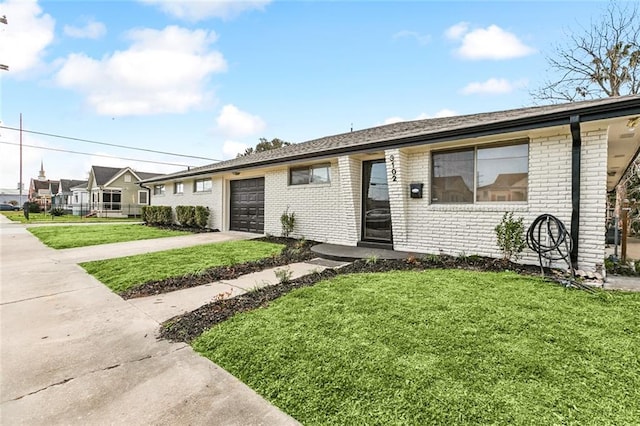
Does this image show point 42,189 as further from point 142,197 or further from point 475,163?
point 475,163

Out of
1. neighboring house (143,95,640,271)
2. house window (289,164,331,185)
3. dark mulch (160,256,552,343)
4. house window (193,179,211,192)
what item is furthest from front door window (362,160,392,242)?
house window (193,179,211,192)

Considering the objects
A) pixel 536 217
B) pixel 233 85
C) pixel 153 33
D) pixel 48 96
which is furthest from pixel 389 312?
pixel 48 96

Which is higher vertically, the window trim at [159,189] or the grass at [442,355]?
the window trim at [159,189]

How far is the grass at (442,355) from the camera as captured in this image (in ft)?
6.31

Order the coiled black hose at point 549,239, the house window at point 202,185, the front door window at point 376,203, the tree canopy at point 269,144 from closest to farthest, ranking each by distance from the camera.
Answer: the coiled black hose at point 549,239, the front door window at point 376,203, the house window at point 202,185, the tree canopy at point 269,144

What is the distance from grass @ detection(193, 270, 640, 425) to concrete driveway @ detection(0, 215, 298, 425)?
0.22 m

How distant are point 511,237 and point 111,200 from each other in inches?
1392

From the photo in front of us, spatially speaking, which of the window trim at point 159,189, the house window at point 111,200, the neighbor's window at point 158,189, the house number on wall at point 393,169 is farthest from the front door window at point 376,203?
the house window at point 111,200

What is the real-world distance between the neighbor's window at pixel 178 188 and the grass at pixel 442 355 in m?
14.6

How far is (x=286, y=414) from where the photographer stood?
198 centimetres

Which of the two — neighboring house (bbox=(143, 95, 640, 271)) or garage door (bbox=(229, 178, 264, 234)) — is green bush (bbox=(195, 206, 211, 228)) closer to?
garage door (bbox=(229, 178, 264, 234))

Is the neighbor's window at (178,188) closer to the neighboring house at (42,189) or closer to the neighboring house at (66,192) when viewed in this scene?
the neighboring house at (66,192)

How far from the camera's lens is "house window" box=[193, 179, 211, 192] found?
48.3ft

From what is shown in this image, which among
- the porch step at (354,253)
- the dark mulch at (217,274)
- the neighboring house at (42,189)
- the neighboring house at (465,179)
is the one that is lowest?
the dark mulch at (217,274)
